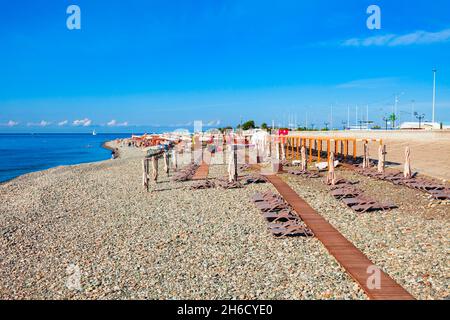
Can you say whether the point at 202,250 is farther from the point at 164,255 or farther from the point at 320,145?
the point at 320,145

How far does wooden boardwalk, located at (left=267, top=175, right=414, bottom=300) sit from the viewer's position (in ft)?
17.6

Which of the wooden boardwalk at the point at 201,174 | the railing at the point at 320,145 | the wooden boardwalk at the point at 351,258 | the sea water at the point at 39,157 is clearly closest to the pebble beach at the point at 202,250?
the wooden boardwalk at the point at 351,258

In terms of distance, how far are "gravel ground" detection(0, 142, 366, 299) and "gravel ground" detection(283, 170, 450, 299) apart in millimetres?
78

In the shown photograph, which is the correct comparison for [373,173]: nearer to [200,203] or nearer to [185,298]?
[200,203]

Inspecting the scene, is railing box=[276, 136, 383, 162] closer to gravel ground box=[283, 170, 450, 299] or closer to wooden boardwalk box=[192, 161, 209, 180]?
wooden boardwalk box=[192, 161, 209, 180]

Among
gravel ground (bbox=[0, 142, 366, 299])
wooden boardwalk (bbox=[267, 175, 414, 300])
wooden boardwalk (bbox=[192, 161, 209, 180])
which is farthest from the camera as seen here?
wooden boardwalk (bbox=[192, 161, 209, 180])

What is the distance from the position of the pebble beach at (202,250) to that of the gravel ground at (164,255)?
2 cm

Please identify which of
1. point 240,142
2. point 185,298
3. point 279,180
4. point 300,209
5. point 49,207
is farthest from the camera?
point 240,142

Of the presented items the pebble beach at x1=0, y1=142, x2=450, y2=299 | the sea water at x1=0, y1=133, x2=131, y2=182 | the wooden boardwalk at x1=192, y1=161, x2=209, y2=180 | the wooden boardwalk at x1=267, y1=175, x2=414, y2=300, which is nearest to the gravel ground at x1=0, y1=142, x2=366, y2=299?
the pebble beach at x1=0, y1=142, x2=450, y2=299

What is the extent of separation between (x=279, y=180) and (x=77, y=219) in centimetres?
855
